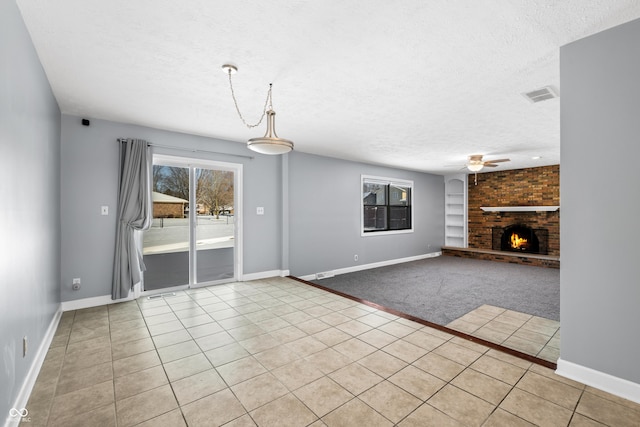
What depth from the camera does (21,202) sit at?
1.88 meters

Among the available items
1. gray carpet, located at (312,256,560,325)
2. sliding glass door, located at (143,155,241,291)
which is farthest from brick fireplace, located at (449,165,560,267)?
sliding glass door, located at (143,155,241,291)

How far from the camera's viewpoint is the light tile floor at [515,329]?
273cm

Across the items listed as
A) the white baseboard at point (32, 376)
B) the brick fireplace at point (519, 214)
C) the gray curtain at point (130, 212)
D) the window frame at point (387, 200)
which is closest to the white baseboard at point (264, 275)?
the gray curtain at point (130, 212)

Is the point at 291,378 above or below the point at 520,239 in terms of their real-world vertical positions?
below

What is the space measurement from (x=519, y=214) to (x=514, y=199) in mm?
428

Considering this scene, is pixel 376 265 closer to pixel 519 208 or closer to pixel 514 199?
pixel 519 208

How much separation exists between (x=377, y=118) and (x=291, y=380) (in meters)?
3.13

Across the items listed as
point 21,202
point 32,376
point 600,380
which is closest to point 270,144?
point 21,202

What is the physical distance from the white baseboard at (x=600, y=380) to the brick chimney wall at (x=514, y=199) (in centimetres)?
655

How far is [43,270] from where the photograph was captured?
256 centimetres

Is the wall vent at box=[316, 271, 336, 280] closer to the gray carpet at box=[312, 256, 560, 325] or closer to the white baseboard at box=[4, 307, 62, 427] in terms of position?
the gray carpet at box=[312, 256, 560, 325]

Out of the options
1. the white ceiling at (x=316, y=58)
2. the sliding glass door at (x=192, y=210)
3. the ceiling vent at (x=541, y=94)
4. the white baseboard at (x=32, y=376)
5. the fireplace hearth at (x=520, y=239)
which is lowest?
the white baseboard at (x=32, y=376)

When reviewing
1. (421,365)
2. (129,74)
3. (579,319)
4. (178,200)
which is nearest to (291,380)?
(421,365)

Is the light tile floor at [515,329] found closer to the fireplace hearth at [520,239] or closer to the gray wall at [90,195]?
the gray wall at [90,195]
